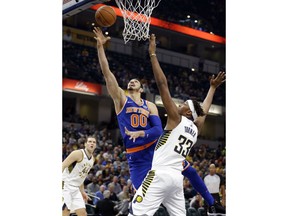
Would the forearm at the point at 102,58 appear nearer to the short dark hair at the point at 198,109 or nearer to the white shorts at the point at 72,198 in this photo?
the short dark hair at the point at 198,109

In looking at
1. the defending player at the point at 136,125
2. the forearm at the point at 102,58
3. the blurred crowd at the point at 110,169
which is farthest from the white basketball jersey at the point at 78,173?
the blurred crowd at the point at 110,169

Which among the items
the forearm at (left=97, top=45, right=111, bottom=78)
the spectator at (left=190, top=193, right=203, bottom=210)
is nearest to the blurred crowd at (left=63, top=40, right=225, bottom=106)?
the spectator at (left=190, top=193, right=203, bottom=210)

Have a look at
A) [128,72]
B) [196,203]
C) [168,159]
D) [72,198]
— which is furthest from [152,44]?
[128,72]

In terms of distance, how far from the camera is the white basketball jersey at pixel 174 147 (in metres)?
5.77

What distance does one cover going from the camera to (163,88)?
561cm

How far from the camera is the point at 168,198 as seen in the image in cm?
600

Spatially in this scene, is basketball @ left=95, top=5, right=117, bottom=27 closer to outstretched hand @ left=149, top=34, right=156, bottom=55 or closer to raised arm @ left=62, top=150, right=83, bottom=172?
raised arm @ left=62, top=150, right=83, bottom=172

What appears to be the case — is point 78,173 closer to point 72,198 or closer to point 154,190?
point 72,198

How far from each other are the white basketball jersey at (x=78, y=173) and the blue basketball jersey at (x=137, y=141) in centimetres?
223
